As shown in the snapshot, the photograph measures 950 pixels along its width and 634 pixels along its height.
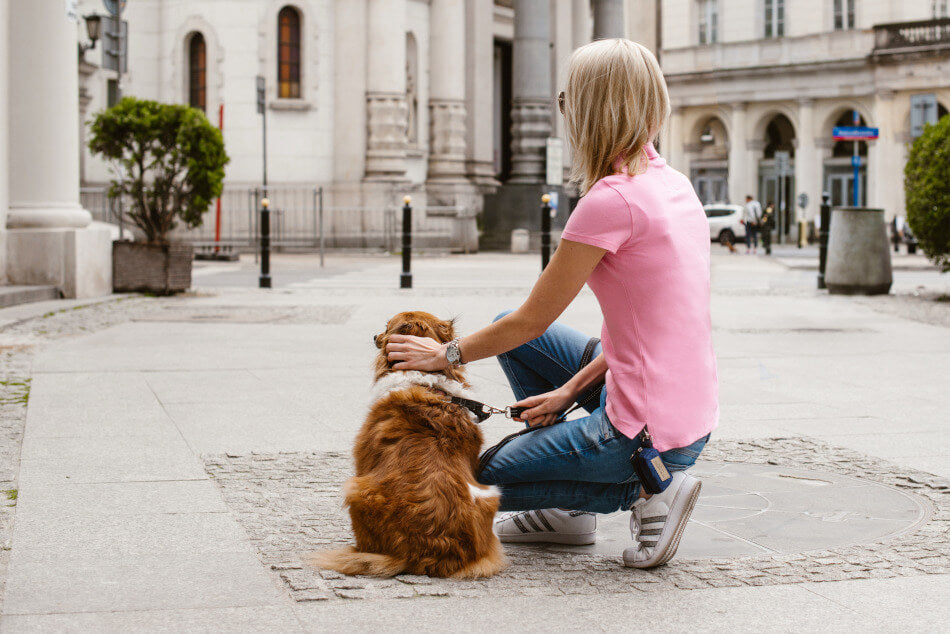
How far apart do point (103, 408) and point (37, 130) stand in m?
8.13

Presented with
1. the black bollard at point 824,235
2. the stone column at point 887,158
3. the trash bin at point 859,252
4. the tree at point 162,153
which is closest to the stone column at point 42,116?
the tree at point 162,153

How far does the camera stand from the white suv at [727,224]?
145 ft

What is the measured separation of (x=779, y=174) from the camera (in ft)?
182

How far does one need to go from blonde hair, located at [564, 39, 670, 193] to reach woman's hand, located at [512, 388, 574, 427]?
696 mm

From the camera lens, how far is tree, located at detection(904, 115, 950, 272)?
1508 centimetres

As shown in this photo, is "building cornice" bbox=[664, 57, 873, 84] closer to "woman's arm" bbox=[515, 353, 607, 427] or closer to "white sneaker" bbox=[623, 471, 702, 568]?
"woman's arm" bbox=[515, 353, 607, 427]

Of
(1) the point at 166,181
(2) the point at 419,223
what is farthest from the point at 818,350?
(2) the point at 419,223

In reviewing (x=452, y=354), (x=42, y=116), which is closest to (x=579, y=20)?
(x=42, y=116)

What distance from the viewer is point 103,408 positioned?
23.2 feet

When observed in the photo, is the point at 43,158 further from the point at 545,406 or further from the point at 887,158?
the point at 887,158

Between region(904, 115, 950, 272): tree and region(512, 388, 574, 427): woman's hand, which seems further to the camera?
region(904, 115, 950, 272): tree

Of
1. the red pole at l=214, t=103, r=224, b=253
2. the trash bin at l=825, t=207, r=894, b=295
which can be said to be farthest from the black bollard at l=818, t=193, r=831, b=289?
the red pole at l=214, t=103, r=224, b=253

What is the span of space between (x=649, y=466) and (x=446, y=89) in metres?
29.0

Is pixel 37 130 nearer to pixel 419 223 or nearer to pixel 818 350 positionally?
pixel 818 350
